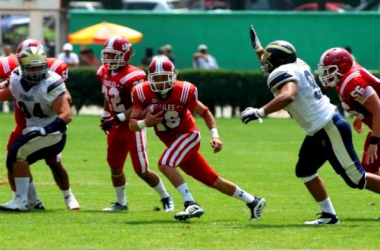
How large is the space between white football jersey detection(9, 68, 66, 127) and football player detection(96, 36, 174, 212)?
0.62 meters

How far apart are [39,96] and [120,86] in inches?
36.4

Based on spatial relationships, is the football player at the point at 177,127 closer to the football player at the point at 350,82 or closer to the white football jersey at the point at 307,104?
the white football jersey at the point at 307,104

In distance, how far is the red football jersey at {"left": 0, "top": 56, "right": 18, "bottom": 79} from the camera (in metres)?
11.0

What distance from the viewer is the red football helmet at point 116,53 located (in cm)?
1066

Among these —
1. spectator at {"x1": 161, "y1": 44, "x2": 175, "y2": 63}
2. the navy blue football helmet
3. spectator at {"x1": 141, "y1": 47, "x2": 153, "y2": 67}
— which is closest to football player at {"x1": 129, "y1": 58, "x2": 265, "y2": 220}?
the navy blue football helmet

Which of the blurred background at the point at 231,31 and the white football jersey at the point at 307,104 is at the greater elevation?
the white football jersey at the point at 307,104

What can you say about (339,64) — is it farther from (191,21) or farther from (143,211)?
(191,21)

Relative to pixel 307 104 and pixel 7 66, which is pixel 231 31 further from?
pixel 307 104

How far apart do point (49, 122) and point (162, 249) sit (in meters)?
2.63

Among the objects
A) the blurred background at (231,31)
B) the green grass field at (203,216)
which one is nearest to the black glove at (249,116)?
the green grass field at (203,216)

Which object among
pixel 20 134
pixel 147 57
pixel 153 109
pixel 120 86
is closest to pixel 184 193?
pixel 153 109

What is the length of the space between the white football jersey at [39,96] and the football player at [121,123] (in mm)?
616

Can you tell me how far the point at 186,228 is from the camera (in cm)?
920

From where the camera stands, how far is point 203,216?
1020 cm
